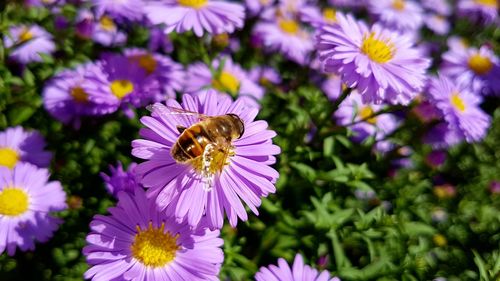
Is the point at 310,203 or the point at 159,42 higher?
the point at 310,203

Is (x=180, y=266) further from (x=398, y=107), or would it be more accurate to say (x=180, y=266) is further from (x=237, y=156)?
(x=398, y=107)

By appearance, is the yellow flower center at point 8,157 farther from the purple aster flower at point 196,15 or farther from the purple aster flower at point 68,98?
the purple aster flower at point 196,15

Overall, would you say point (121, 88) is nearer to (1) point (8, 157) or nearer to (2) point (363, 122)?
(1) point (8, 157)

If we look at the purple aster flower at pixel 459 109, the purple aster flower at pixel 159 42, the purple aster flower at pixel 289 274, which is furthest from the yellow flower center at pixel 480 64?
the purple aster flower at pixel 289 274

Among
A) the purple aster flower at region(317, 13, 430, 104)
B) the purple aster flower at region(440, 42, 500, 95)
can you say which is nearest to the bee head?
the purple aster flower at region(317, 13, 430, 104)

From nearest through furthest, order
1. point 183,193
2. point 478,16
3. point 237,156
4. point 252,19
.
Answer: point 183,193
point 237,156
point 252,19
point 478,16

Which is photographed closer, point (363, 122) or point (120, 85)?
point (120, 85)

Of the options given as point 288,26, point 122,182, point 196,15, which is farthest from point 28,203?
point 288,26

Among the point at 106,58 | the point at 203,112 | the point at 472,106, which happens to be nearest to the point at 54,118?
the point at 106,58
